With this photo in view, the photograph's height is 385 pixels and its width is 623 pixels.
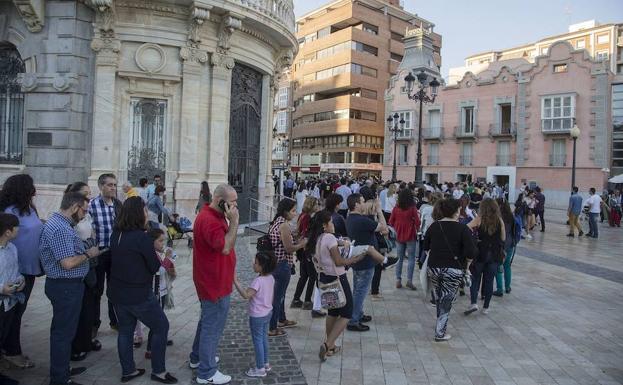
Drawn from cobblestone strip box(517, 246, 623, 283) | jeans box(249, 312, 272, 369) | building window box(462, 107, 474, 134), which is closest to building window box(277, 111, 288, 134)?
building window box(462, 107, 474, 134)

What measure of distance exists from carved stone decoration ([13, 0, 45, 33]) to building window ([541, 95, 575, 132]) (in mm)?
35088

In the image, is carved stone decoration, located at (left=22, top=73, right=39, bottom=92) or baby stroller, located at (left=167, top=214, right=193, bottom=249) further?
carved stone decoration, located at (left=22, top=73, right=39, bottom=92)

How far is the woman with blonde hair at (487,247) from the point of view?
288 inches

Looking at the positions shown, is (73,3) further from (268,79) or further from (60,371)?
(60,371)

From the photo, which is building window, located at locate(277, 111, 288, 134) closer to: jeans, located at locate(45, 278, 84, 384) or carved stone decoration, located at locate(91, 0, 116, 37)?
carved stone decoration, located at locate(91, 0, 116, 37)

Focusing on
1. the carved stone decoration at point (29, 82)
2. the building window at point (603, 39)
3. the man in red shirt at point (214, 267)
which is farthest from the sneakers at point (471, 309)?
the building window at point (603, 39)

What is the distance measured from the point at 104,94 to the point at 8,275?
8.77 metres

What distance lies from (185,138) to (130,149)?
1.48m

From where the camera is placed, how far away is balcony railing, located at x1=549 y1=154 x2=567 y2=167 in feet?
119

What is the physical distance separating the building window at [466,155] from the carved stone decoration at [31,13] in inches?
1433

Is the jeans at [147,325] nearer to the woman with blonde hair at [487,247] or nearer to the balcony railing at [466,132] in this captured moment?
the woman with blonde hair at [487,247]

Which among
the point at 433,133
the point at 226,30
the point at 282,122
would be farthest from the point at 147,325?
the point at 282,122

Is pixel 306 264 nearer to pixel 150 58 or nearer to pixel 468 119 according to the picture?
pixel 150 58

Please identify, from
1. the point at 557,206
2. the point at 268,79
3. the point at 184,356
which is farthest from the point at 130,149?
the point at 557,206
